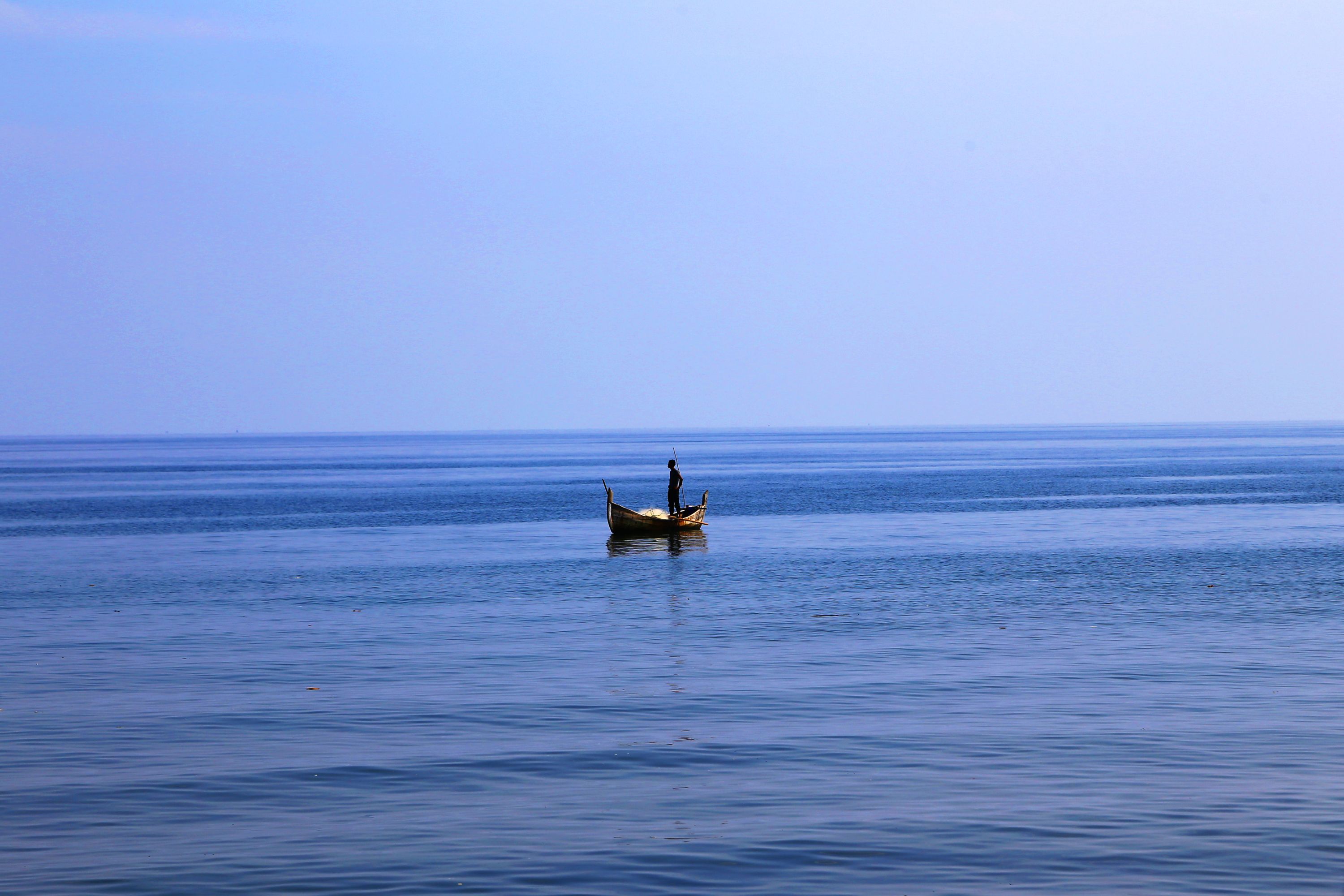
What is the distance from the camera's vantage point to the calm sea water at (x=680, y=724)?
13.0 m

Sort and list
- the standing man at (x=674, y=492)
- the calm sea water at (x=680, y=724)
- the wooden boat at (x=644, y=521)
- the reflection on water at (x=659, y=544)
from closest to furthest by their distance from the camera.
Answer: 1. the calm sea water at (x=680, y=724)
2. the reflection on water at (x=659, y=544)
3. the standing man at (x=674, y=492)
4. the wooden boat at (x=644, y=521)

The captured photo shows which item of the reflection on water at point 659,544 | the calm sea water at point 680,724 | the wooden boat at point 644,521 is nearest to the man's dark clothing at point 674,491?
the wooden boat at point 644,521

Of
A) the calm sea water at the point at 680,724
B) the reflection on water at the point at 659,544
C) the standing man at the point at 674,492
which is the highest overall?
the standing man at the point at 674,492

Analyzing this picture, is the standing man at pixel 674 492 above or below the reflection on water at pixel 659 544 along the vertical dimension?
above

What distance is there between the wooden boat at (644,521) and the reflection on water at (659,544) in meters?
0.28

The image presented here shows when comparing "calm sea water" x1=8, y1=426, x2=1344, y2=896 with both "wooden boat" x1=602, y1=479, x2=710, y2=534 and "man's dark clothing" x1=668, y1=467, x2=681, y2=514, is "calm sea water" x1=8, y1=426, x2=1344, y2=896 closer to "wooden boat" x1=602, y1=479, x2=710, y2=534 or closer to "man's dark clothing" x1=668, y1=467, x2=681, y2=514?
"man's dark clothing" x1=668, y1=467, x2=681, y2=514

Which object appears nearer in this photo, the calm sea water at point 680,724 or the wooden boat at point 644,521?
the calm sea water at point 680,724

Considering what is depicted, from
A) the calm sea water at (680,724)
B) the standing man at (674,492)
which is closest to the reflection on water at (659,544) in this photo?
the standing man at (674,492)

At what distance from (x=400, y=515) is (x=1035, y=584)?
5035 cm

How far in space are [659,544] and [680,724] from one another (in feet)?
121

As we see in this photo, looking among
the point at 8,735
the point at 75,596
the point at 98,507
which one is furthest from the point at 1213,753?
the point at 98,507

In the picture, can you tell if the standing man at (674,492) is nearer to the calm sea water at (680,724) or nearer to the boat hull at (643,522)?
the boat hull at (643,522)

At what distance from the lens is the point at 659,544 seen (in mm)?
56469

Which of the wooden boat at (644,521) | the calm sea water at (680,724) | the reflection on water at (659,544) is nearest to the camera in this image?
the calm sea water at (680,724)
